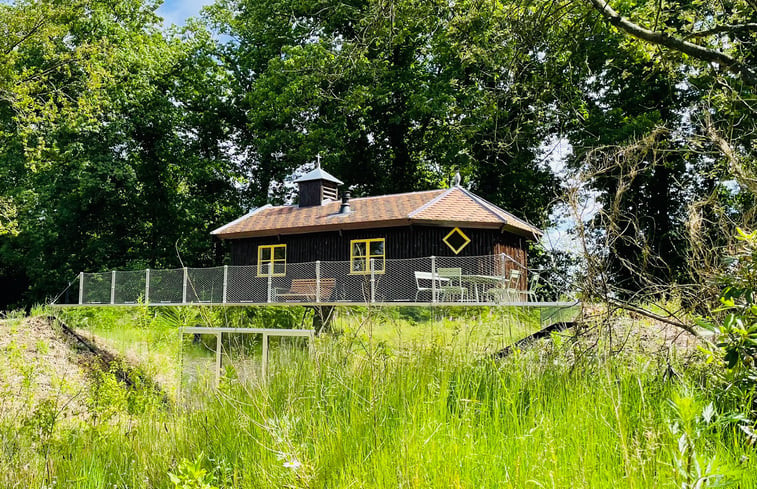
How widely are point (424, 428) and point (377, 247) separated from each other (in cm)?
1792

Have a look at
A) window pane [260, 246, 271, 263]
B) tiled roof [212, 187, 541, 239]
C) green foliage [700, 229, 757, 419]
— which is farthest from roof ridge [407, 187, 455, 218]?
green foliage [700, 229, 757, 419]

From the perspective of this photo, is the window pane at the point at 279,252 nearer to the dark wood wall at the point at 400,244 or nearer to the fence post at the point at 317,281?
the dark wood wall at the point at 400,244

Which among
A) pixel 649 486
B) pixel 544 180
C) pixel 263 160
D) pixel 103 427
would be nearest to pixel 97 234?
pixel 263 160

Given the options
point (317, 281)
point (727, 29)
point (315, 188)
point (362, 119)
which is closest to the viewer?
point (727, 29)

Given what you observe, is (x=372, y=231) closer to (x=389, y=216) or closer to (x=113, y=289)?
(x=389, y=216)

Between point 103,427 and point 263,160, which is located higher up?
point 263,160

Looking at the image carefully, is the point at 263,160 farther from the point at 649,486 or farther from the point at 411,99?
the point at 649,486

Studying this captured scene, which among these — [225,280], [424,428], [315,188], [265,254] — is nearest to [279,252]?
[265,254]

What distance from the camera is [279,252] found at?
2219 cm

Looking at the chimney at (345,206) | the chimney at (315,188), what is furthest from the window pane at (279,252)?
the chimney at (345,206)

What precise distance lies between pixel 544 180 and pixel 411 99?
263 inches

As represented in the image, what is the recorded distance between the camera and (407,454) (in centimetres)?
223

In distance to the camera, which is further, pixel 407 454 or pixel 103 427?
pixel 103 427

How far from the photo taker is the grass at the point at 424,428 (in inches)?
79.7
